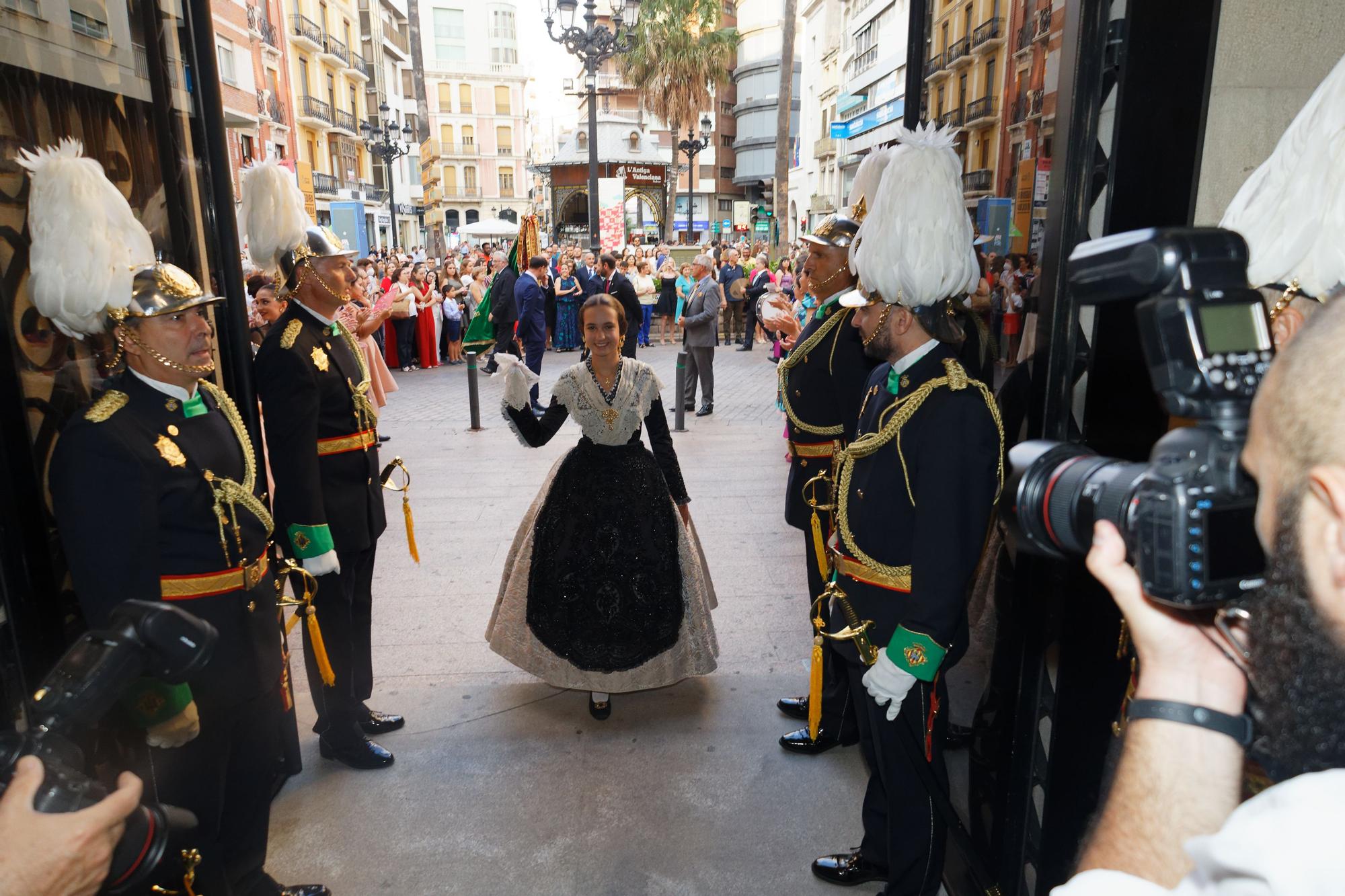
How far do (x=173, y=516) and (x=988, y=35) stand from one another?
310 cm

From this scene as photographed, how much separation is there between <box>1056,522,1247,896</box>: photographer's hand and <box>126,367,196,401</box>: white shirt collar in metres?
2.48

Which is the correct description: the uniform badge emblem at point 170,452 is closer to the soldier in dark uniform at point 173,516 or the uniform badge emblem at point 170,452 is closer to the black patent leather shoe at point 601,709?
the soldier in dark uniform at point 173,516

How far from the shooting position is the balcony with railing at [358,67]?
127ft

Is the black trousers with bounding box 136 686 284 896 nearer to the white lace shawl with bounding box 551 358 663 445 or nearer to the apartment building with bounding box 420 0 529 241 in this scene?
the white lace shawl with bounding box 551 358 663 445

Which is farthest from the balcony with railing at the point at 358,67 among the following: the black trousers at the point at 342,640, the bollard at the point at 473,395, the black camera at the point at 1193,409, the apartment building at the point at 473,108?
the black camera at the point at 1193,409

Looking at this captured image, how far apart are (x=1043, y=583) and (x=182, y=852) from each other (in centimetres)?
244

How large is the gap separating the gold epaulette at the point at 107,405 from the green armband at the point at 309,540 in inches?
38.1

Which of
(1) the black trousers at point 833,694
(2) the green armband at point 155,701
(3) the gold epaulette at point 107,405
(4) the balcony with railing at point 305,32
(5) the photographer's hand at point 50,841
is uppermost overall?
(4) the balcony with railing at point 305,32

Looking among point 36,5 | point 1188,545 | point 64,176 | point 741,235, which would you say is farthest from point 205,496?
point 741,235

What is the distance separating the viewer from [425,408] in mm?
10891

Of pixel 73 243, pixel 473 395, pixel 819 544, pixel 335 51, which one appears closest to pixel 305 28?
pixel 335 51

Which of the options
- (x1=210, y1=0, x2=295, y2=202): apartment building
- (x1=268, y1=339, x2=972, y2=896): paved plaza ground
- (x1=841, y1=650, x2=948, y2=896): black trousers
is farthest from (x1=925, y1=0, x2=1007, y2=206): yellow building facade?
(x1=210, y1=0, x2=295, y2=202): apartment building

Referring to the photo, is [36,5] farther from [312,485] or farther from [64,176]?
[312,485]

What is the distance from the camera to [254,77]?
26297 millimetres
